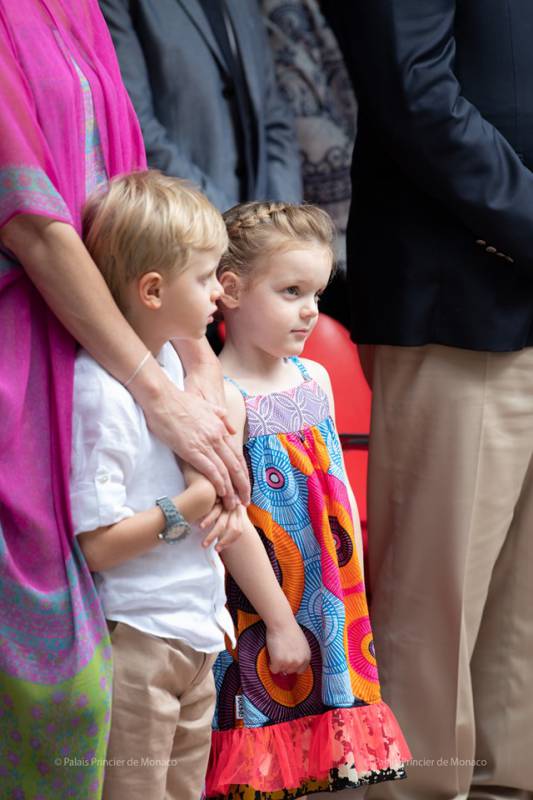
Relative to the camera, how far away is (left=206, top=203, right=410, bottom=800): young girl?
1.90 m

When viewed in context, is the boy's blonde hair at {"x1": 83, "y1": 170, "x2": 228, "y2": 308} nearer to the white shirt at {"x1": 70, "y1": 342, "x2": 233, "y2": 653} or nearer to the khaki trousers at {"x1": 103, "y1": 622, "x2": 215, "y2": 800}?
the white shirt at {"x1": 70, "y1": 342, "x2": 233, "y2": 653}

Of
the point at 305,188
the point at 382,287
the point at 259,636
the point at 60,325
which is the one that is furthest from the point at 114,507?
the point at 305,188

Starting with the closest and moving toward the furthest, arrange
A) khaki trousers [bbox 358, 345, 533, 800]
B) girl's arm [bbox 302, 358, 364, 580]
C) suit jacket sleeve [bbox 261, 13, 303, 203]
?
girl's arm [bbox 302, 358, 364, 580], khaki trousers [bbox 358, 345, 533, 800], suit jacket sleeve [bbox 261, 13, 303, 203]

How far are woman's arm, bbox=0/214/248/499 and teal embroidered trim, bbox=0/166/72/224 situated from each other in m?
0.02

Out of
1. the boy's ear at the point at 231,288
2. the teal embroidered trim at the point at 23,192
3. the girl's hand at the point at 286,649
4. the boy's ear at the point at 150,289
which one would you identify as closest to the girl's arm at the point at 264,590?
the girl's hand at the point at 286,649

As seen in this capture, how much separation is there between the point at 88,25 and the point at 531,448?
3.66ft

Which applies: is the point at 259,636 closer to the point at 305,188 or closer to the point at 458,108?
the point at 458,108

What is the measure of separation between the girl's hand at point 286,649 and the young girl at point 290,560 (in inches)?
1.1

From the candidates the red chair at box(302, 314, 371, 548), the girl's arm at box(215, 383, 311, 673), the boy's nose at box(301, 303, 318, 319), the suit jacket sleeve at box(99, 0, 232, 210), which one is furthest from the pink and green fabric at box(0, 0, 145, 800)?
the red chair at box(302, 314, 371, 548)

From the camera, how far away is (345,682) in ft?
6.27

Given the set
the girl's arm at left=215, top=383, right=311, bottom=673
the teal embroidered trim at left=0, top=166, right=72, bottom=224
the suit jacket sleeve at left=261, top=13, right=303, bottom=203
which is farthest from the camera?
the suit jacket sleeve at left=261, top=13, right=303, bottom=203

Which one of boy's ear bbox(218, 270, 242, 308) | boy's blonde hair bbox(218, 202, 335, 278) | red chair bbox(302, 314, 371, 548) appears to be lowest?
red chair bbox(302, 314, 371, 548)

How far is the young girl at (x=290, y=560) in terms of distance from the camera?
1.90 meters

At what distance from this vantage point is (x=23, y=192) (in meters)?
1.47
